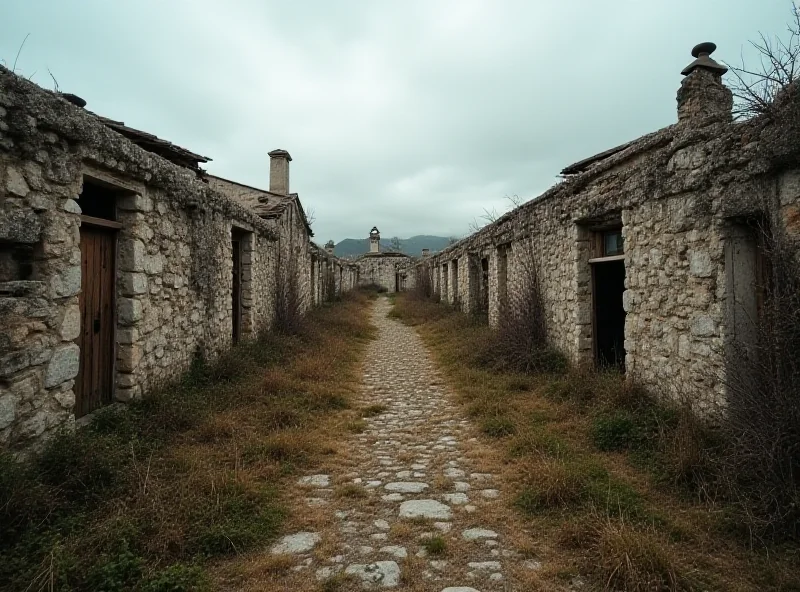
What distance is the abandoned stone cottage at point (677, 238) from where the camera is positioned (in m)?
3.60

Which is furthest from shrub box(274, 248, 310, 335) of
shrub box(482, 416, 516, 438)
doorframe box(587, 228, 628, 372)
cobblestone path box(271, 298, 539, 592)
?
doorframe box(587, 228, 628, 372)

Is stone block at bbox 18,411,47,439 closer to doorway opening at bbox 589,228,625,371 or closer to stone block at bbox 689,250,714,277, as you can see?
stone block at bbox 689,250,714,277

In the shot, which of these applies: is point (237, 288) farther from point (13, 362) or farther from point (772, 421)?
point (772, 421)

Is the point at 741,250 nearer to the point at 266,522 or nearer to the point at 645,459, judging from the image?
the point at 645,459

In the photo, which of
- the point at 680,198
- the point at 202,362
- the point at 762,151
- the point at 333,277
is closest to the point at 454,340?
the point at 202,362

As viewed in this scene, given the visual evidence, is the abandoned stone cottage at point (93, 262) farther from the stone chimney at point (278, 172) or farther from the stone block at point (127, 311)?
the stone chimney at point (278, 172)

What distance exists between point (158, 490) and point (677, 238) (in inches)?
194

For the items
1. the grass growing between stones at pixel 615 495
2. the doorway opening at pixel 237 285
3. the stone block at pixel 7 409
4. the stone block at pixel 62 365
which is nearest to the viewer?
the grass growing between stones at pixel 615 495

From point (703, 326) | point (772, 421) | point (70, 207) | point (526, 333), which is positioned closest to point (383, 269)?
point (526, 333)

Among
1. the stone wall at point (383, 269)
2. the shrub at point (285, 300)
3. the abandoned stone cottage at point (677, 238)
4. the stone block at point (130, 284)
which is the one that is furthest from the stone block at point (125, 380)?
the stone wall at point (383, 269)

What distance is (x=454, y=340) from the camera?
10.2 m

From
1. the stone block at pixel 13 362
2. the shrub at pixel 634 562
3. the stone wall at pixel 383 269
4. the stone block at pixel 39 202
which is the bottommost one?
the shrub at pixel 634 562

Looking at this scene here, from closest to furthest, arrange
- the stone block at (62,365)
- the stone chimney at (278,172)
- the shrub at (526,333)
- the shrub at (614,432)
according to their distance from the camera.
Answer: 1. the stone block at (62,365)
2. the shrub at (614,432)
3. the shrub at (526,333)
4. the stone chimney at (278,172)

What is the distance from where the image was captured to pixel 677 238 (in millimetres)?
4492
